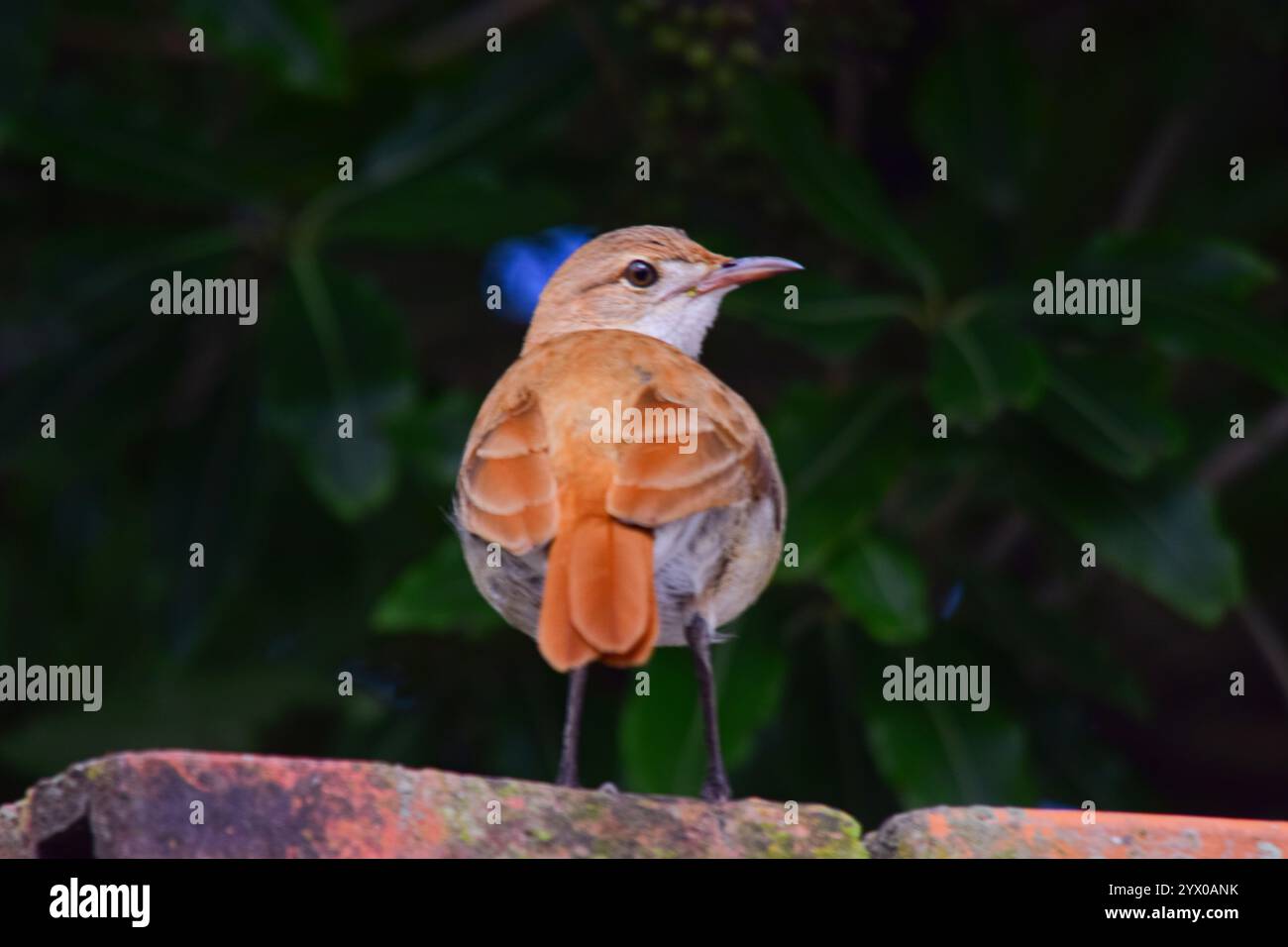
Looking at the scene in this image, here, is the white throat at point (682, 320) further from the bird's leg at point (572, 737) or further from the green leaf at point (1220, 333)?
the green leaf at point (1220, 333)

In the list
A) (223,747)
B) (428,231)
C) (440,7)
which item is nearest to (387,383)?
(428,231)

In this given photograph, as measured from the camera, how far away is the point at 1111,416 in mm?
5168

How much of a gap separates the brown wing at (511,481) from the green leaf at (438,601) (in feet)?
6.14

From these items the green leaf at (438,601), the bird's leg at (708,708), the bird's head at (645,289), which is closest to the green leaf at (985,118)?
the green leaf at (438,601)

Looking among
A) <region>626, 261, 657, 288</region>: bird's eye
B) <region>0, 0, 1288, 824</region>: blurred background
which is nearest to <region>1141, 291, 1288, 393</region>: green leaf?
<region>0, 0, 1288, 824</region>: blurred background

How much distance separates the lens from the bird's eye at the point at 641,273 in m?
3.92

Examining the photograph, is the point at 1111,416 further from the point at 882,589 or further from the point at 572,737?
the point at 572,737

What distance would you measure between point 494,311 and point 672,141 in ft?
3.51

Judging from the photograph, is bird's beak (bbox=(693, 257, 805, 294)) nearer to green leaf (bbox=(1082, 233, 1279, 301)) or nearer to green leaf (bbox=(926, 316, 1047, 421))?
green leaf (bbox=(926, 316, 1047, 421))

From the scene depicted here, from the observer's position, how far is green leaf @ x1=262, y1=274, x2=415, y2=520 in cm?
540

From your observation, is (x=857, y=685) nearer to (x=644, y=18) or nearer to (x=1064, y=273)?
(x=1064, y=273)

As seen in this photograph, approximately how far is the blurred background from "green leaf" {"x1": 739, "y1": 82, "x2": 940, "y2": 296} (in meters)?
0.01

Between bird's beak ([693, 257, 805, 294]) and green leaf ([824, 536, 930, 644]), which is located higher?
bird's beak ([693, 257, 805, 294])

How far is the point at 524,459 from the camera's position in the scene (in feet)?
10.1
